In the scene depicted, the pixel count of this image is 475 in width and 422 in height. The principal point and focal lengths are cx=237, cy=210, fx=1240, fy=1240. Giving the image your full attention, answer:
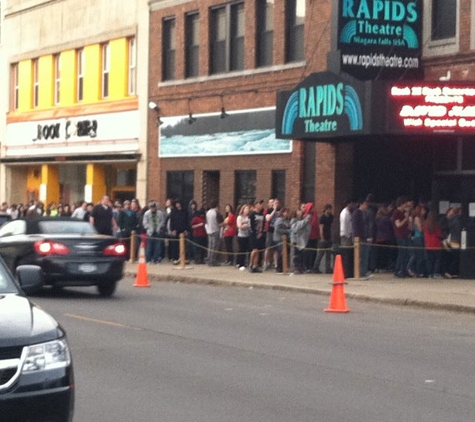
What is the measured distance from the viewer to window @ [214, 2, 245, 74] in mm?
35406

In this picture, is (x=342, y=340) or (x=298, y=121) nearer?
(x=342, y=340)

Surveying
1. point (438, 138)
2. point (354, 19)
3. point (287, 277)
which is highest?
Result: point (354, 19)

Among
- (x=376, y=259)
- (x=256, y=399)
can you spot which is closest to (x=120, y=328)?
(x=256, y=399)

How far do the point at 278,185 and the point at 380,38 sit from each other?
6.62 meters

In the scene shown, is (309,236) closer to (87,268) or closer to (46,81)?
(87,268)

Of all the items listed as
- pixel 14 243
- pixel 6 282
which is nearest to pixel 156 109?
pixel 14 243

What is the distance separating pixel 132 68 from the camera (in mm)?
41250

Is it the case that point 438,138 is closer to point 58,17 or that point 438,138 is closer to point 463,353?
point 463,353

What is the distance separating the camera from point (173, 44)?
38.8m

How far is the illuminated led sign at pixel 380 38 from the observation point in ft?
89.0

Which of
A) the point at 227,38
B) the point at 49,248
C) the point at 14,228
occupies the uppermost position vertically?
the point at 227,38

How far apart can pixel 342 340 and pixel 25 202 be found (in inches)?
1410

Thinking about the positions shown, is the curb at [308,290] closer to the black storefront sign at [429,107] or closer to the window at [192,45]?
the black storefront sign at [429,107]

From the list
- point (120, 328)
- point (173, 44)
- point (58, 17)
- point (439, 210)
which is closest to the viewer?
point (120, 328)
